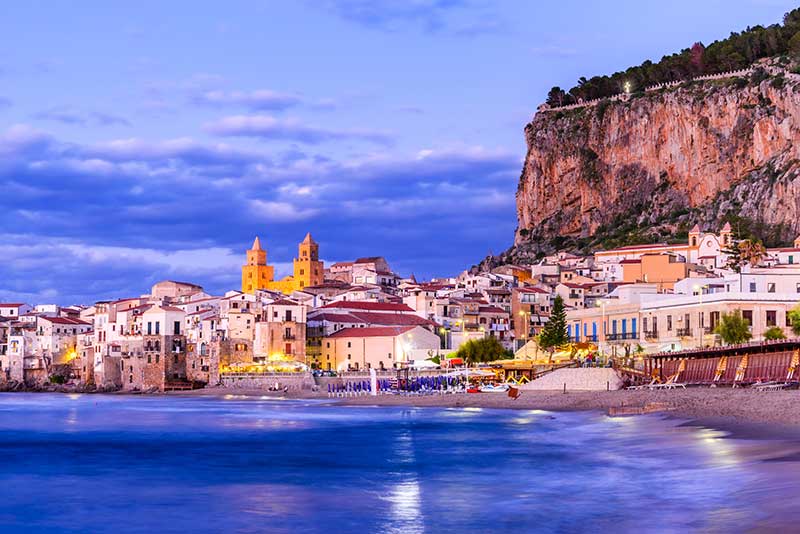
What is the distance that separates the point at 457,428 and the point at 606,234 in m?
125

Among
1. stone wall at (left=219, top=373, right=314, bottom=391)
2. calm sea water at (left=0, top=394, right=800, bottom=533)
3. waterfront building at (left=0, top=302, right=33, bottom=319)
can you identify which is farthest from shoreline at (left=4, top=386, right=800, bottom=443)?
waterfront building at (left=0, top=302, right=33, bottom=319)

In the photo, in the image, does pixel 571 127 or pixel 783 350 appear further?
pixel 571 127

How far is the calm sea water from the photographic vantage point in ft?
86.4

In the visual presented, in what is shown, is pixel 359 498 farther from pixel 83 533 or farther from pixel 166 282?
pixel 166 282

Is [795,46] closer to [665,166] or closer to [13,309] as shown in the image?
[665,166]

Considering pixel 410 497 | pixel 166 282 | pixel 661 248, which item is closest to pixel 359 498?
pixel 410 497

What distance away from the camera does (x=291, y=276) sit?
190625 millimetres

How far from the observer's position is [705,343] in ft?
233

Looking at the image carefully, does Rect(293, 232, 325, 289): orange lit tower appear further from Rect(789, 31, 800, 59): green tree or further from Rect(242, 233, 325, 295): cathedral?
Rect(789, 31, 800, 59): green tree

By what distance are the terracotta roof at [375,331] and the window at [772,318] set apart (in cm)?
3708

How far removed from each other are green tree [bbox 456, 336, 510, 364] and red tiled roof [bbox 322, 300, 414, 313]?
71.3 feet

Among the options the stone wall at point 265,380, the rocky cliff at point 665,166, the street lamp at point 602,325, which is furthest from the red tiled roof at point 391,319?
the rocky cliff at point 665,166

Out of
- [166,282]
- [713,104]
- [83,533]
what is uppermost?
[713,104]

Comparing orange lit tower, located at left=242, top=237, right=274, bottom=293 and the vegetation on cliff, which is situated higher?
the vegetation on cliff
